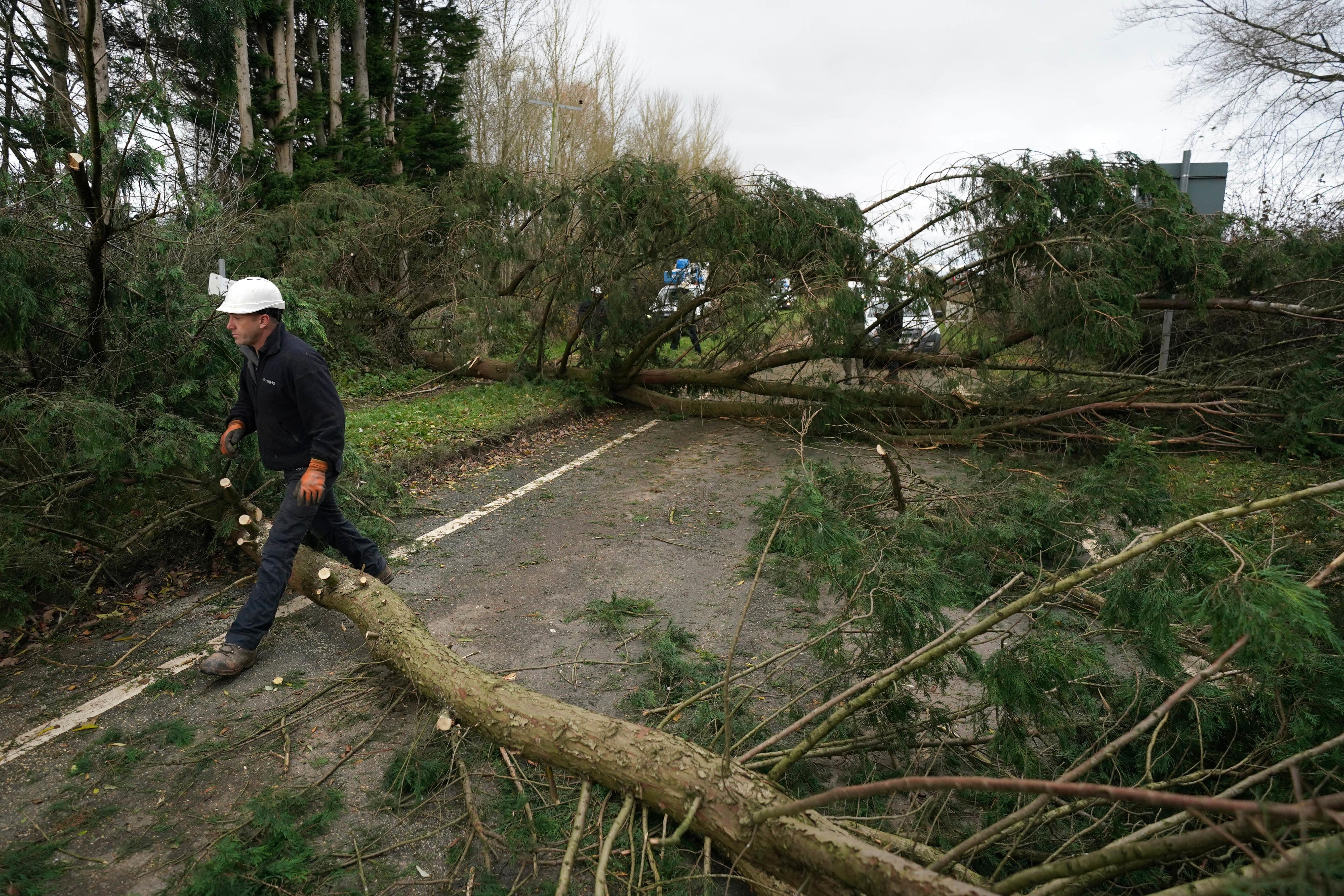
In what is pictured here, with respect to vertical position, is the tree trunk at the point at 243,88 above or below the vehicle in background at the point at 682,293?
above

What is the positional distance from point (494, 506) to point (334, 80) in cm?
1775

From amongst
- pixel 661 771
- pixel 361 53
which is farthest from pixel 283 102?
pixel 661 771

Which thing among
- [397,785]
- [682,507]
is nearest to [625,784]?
[397,785]

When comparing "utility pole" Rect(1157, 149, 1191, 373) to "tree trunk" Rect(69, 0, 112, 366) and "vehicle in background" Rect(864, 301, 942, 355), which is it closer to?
"vehicle in background" Rect(864, 301, 942, 355)

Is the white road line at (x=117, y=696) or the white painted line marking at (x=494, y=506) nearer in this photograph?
the white road line at (x=117, y=696)

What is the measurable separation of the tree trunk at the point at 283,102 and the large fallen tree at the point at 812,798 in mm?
17631

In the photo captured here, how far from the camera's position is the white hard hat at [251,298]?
14.4ft

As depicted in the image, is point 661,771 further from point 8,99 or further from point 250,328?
point 8,99

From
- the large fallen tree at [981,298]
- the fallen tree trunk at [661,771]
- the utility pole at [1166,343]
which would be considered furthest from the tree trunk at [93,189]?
the utility pole at [1166,343]

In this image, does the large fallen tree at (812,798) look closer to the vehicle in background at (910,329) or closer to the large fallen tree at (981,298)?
the large fallen tree at (981,298)

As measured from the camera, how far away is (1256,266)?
8.53 meters

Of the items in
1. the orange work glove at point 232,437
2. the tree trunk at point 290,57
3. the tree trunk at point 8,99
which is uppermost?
the tree trunk at point 290,57

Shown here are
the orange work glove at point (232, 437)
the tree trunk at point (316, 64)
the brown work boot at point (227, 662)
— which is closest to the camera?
the brown work boot at point (227, 662)

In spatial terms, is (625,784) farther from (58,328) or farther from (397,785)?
(58,328)
